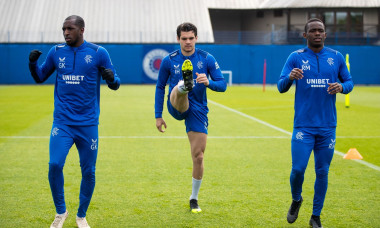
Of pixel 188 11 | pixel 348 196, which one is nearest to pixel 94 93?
pixel 348 196

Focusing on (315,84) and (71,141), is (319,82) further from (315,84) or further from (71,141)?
(71,141)

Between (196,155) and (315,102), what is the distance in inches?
62.7

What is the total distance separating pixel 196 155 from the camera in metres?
6.52

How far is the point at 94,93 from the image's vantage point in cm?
581

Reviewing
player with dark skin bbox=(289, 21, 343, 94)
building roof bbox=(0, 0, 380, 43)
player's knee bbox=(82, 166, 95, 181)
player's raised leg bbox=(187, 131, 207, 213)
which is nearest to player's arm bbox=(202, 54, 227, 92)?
player's raised leg bbox=(187, 131, 207, 213)

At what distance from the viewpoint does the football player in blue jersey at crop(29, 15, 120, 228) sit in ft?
18.4

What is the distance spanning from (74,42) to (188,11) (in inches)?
1561

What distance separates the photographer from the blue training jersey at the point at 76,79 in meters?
5.67

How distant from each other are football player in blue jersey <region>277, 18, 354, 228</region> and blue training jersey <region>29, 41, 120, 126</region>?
199 cm

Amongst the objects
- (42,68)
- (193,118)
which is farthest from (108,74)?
(193,118)

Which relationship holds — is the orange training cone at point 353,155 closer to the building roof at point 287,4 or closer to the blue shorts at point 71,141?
the blue shorts at point 71,141

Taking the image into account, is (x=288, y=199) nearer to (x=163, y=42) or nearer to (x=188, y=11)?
(x=163, y=42)

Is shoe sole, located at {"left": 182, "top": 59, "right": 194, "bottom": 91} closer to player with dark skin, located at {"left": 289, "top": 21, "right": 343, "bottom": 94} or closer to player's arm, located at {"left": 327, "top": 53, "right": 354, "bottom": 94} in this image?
player with dark skin, located at {"left": 289, "top": 21, "right": 343, "bottom": 94}

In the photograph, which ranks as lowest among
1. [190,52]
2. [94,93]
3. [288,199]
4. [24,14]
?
[288,199]
